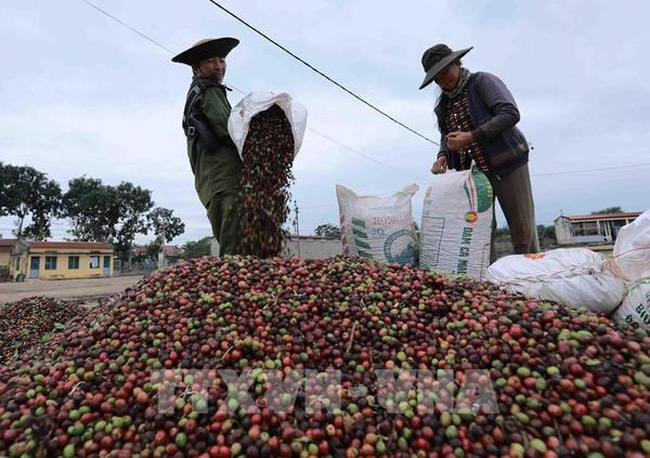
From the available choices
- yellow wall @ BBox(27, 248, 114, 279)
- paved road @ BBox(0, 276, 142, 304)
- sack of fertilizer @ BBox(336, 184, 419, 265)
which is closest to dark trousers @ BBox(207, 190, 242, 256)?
sack of fertilizer @ BBox(336, 184, 419, 265)

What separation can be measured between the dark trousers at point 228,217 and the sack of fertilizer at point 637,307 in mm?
2188

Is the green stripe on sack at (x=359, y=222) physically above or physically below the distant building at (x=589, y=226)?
below

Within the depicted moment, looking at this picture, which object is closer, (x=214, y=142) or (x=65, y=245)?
(x=214, y=142)

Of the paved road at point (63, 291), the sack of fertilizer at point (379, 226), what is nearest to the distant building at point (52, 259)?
the paved road at point (63, 291)

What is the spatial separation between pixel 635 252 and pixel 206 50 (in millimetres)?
2926

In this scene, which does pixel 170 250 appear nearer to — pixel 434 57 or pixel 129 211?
pixel 129 211

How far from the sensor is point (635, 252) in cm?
178

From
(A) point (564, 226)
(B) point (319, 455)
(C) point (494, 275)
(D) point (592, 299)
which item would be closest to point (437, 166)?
(C) point (494, 275)

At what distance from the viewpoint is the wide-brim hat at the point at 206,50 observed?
2.75 metres

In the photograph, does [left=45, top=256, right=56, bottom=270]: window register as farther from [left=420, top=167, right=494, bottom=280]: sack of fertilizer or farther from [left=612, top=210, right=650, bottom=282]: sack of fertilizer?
[left=612, top=210, right=650, bottom=282]: sack of fertilizer

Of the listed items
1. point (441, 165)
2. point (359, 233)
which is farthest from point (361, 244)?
point (441, 165)

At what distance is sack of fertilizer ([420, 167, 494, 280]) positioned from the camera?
2.49 m

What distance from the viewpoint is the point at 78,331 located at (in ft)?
5.35

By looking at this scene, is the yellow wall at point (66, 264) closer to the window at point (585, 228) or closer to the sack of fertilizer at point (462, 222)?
the sack of fertilizer at point (462, 222)
